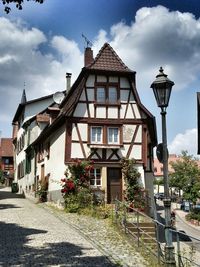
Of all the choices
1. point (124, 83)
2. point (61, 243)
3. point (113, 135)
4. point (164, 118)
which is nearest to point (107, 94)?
point (124, 83)

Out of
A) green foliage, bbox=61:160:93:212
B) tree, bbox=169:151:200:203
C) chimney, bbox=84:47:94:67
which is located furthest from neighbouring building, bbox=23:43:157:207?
tree, bbox=169:151:200:203

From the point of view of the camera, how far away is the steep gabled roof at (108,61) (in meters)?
27.5

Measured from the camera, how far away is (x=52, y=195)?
2886 centimetres

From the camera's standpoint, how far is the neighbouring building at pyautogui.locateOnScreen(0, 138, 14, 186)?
73.2 m

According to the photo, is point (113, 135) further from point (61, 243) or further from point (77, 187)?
point (61, 243)

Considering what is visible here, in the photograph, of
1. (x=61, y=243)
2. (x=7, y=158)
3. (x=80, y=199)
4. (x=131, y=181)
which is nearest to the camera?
(x=61, y=243)

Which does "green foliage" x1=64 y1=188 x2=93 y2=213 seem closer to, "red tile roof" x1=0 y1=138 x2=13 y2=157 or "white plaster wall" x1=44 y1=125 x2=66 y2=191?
"white plaster wall" x1=44 y1=125 x2=66 y2=191

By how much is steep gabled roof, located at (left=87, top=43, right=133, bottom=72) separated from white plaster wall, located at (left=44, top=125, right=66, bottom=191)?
14.5 feet

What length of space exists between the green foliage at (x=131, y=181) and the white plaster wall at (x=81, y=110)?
364cm

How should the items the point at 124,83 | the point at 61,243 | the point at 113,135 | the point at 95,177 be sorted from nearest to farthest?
1. the point at 61,243
2. the point at 95,177
3. the point at 113,135
4. the point at 124,83

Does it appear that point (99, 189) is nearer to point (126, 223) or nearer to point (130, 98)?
point (130, 98)

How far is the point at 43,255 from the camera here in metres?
11.6

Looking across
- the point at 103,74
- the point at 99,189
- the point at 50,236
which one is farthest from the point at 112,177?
the point at 50,236

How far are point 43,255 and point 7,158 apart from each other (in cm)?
6418
